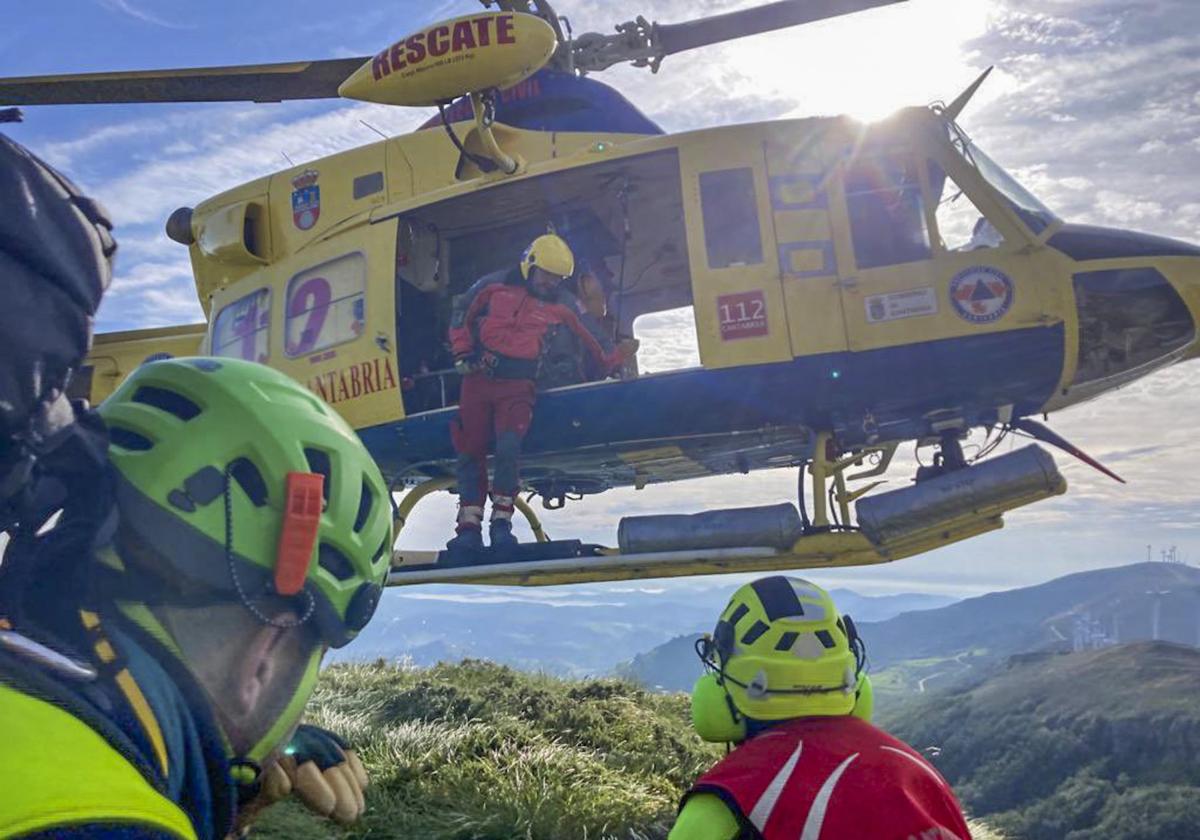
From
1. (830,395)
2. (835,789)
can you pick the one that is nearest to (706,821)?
(835,789)

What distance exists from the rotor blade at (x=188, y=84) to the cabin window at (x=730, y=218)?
3711 mm

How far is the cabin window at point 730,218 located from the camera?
664cm

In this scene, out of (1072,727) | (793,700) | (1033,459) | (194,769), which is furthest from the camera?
(1072,727)

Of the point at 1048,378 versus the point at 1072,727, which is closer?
the point at 1048,378

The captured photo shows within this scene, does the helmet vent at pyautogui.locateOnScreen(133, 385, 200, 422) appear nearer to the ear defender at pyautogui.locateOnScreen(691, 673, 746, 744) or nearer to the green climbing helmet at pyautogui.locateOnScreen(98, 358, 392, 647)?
the green climbing helmet at pyautogui.locateOnScreen(98, 358, 392, 647)

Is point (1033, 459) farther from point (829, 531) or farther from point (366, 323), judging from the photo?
point (366, 323)

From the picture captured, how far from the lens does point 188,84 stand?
8094 millimetres

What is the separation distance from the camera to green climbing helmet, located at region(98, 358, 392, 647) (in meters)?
1.41

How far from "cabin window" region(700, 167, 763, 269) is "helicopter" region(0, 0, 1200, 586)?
0.02 meters

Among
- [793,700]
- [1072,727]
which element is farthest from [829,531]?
[1072,727]

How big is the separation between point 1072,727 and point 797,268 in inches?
554

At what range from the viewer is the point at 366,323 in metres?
7.61

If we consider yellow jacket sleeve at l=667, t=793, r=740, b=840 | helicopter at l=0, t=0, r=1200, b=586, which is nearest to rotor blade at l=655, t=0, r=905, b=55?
helicopter at l=0, t=0, r=1200, b=586

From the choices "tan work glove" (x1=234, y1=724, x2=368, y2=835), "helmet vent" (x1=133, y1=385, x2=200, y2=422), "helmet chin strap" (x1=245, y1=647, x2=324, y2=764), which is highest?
"helmet vent" (x1=133, y1=385, x2=200, y2=422)
